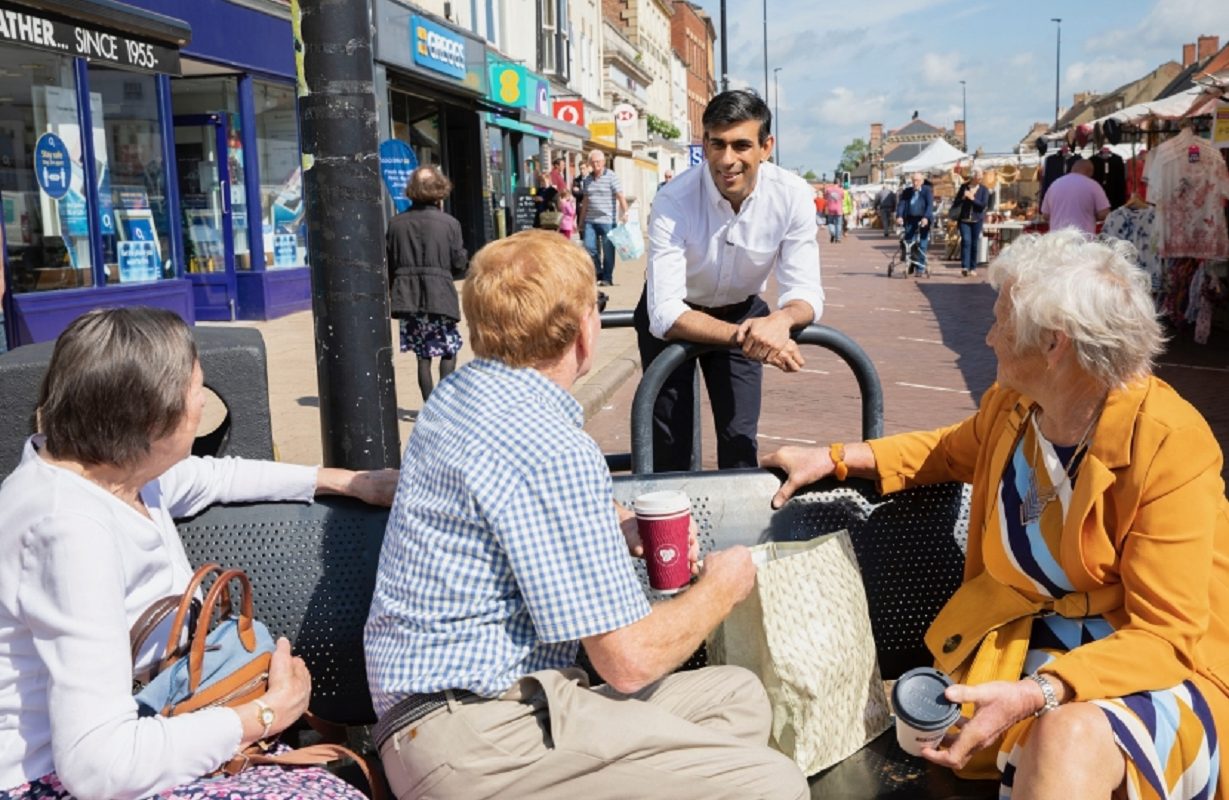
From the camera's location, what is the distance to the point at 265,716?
2111mm

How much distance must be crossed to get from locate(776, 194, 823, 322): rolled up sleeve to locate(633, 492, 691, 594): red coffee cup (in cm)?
160

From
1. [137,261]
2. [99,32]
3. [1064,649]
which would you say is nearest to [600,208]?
[137,261]

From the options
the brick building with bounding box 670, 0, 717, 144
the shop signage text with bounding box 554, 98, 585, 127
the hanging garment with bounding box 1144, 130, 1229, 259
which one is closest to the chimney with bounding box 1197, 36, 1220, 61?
the brick building with bounding box 670, 0, 717, 144

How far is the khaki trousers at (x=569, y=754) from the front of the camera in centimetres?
198

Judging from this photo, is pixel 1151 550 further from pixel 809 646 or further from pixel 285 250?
pixel 285 250

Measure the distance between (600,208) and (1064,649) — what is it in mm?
16383

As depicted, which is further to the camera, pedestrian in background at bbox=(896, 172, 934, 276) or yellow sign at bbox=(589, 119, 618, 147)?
yellow sign at bbox=(589, 119, 618, 147)

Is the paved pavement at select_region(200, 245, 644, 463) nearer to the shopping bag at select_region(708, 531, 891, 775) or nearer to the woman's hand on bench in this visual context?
the woman's hand on bench

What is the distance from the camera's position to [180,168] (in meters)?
14.5

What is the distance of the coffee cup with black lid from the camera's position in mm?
2051

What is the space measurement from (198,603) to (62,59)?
34.3 ft

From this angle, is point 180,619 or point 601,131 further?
point 601,131

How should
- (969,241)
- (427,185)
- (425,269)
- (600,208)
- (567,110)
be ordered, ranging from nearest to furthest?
(425,269) → (427,185) → (600,208) → (969,241) → (567,110)

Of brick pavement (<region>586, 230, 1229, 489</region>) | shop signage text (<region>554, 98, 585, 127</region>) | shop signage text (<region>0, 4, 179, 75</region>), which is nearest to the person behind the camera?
brick pavement (<region>586, 230, 1229, 489</region>)
